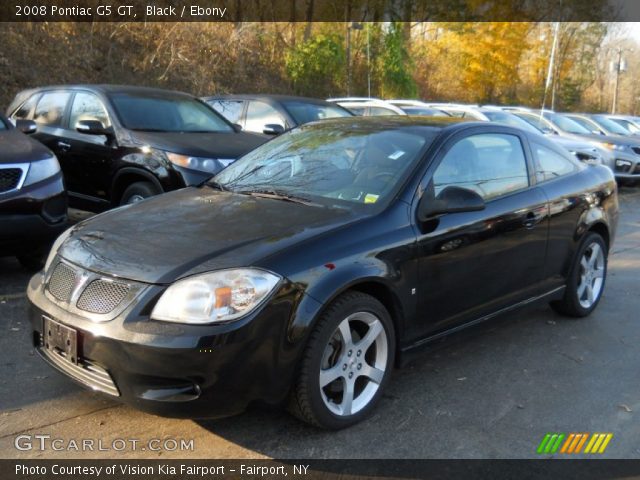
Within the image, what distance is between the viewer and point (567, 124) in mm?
15656

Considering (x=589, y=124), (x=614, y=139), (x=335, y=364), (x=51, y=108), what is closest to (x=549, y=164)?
(x=335, y=364)

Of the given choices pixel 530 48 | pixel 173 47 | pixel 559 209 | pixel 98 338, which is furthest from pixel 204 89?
pixel 530 48

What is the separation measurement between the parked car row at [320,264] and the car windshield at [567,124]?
10365mm

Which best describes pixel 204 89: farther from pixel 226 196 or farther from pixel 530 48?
pixel 530 48

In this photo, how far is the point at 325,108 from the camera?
32.5 ft

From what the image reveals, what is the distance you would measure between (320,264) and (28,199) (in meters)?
3.11

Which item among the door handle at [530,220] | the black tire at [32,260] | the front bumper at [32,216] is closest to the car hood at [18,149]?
the front bumper at [32,216]

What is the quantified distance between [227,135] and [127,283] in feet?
15.9

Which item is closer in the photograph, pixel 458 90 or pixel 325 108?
pixel 325 108

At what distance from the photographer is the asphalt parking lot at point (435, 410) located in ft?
10.5

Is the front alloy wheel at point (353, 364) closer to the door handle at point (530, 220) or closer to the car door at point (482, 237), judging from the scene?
the car door at point (482, 237)

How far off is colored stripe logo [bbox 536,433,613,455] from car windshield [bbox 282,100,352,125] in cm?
639

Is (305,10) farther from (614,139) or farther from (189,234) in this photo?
(189,234)

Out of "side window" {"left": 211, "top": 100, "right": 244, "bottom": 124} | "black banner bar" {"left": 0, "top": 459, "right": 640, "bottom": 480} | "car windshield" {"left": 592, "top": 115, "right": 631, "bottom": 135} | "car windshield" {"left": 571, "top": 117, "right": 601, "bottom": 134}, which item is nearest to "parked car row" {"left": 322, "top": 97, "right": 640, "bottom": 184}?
"car windshield" {"left": 571, "top": 117, "right": 601, "bottom": 134}
